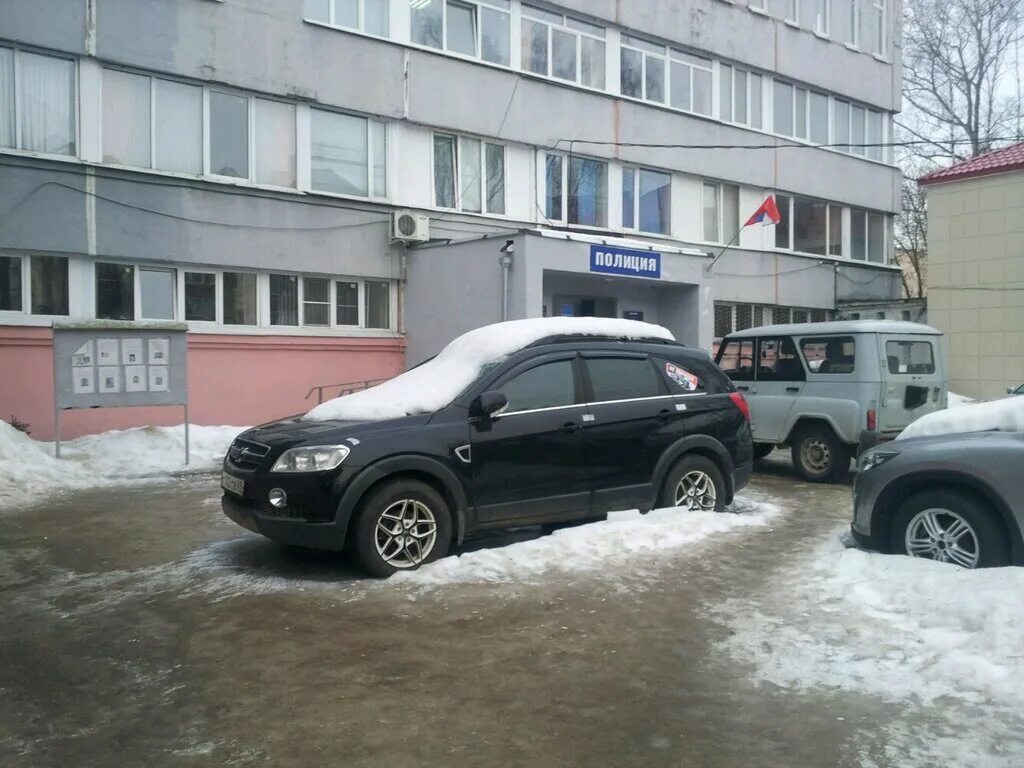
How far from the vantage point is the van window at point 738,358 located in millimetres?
12133

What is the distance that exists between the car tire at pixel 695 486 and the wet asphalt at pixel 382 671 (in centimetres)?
61

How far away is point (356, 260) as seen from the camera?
54.1ft

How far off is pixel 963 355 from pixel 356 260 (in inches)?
583

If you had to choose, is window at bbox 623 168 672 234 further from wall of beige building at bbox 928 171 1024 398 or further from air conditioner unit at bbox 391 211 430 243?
wall of beige building at bbox 928 171 1024 398

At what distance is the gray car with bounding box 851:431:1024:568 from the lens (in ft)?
18.6

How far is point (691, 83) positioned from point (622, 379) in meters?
16.1

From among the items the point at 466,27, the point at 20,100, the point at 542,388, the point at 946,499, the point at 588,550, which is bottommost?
the point at 588,550

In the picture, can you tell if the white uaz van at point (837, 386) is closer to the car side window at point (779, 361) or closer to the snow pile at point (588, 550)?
the car side window at point (779, 361)

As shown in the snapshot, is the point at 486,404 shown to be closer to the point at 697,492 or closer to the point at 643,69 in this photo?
the point at 697,492

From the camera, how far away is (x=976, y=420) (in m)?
6.32

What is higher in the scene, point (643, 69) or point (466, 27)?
point (643, 69)

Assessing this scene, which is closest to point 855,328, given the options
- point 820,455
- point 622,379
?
point 820,455

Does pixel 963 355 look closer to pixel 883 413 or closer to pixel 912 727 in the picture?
pixel 883 413

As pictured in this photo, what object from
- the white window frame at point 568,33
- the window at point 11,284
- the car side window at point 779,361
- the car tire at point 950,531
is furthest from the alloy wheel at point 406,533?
the white window frame at point 568,33
